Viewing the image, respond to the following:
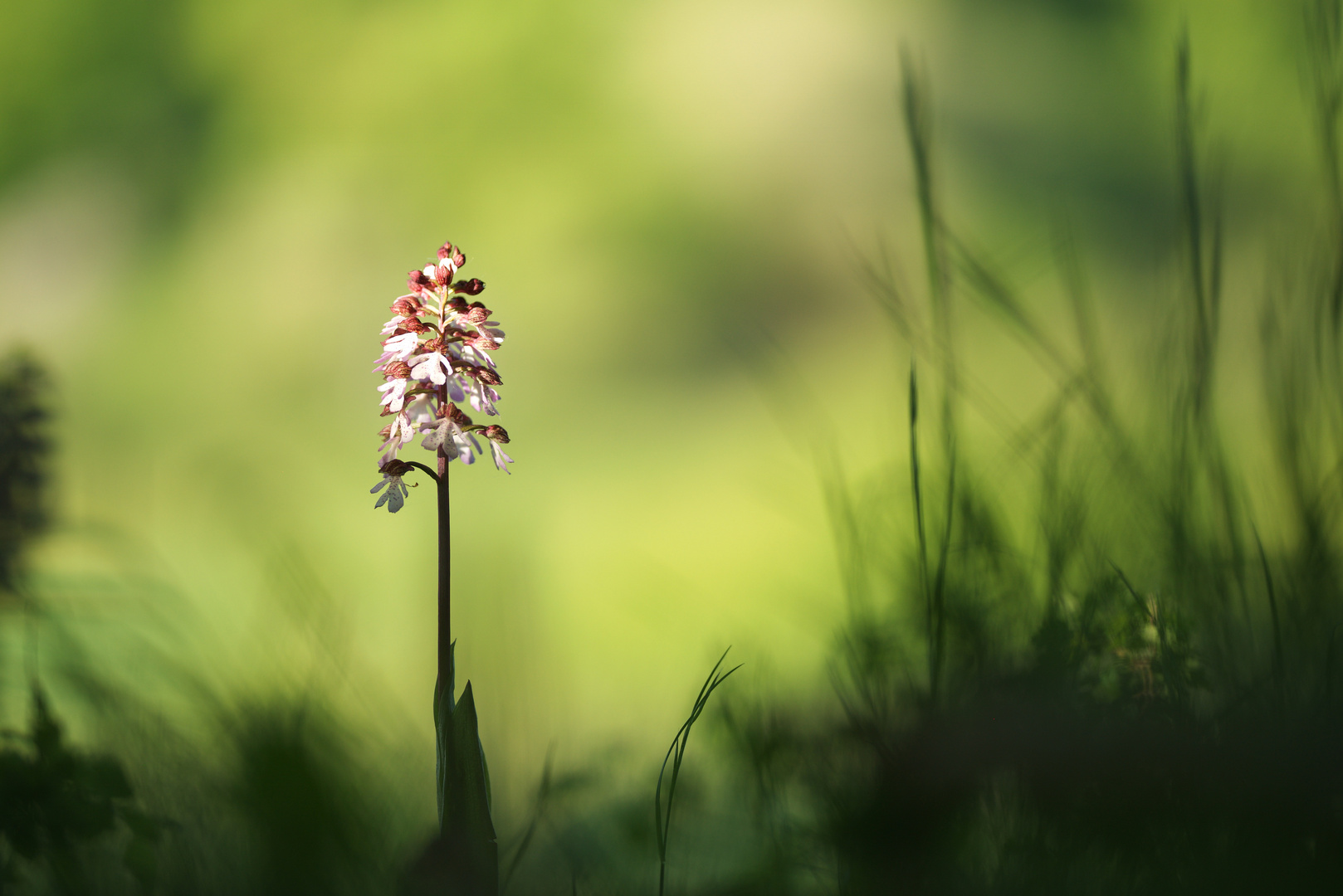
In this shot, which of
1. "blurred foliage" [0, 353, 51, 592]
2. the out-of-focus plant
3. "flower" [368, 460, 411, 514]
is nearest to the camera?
the out-of-focus plant

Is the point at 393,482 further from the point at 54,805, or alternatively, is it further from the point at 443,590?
the point at 54,805

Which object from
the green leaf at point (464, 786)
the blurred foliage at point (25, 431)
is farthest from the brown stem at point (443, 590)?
the blurred foliage at point (25, 431)

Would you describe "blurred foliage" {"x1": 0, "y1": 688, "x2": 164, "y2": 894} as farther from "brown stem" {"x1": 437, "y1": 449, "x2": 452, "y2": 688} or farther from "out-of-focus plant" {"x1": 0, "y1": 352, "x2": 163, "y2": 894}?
"brown stem" {"x1": 437, "y1": 449, "x2": 452, "y2": 688}

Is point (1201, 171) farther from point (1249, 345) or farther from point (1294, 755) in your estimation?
→ point (1294, 755)

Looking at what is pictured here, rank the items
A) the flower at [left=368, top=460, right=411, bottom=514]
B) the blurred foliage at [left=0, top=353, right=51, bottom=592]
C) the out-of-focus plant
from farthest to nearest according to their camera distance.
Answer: the blurred foliage at [left=0, top=353, right=51, bottom=592], the flower at [left=368, top=460, right=411, bottom=514], the out-of-focus plant

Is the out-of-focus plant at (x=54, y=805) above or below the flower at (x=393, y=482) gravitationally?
below

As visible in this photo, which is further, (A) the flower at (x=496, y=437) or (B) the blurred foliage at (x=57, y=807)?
(A) the flower at (x=496, y=437)

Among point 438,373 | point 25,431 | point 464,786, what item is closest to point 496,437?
point 438,373

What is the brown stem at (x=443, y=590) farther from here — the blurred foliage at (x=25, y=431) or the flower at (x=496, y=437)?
the blurred foliage at (x=25, y=431)

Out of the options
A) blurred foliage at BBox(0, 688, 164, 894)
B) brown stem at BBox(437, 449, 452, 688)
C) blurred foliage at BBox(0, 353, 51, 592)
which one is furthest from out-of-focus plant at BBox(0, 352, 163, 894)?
blurred foliage at BBox(0, 353, 51, 592)
